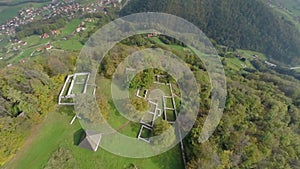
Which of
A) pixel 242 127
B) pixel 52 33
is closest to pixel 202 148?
pixel 242 127

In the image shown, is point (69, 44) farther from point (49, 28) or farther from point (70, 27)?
point (70, 27)

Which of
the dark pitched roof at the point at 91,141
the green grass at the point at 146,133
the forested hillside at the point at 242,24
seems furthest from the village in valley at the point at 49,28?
the green grass at the point at 146,133

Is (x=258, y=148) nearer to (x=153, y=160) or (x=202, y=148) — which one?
(x=202, y=148)

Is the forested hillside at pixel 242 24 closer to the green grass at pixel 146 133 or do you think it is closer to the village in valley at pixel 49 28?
the village in valley at pixel 49 28

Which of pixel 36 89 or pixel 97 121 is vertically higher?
pixel 36 89

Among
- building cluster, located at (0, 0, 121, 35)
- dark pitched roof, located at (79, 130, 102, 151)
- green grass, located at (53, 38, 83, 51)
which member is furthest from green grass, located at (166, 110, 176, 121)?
building cluster, located at (0, 0, 121, 35)

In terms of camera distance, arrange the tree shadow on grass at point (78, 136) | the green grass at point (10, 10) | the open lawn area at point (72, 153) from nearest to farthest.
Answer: the open lawn area at point (72, 153)
the tree shadow on grass at point (78, 136)
the green grass at point (10, 10)

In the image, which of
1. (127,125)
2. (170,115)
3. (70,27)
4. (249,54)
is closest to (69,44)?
(70,27)
